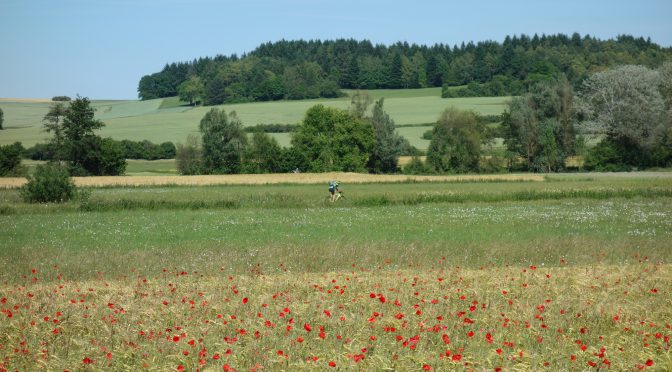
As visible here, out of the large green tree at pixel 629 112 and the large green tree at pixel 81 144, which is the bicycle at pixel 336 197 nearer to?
the large green tree at pixel 81 144

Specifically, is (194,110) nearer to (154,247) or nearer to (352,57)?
(352,57)

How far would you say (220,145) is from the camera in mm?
99562

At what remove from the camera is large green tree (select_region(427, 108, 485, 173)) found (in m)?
97.5

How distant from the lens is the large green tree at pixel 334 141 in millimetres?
101438

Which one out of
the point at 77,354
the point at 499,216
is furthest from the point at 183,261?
the point at 499,216

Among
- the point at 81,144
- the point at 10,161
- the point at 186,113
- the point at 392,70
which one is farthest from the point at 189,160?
the point at 392,70

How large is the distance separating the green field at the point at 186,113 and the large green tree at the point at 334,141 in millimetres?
17114

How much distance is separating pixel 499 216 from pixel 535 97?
71.8 m

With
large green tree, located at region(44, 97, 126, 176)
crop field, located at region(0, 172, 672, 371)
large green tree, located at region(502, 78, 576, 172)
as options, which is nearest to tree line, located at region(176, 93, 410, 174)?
large green tree, located at region(44, 97, 126, 176)

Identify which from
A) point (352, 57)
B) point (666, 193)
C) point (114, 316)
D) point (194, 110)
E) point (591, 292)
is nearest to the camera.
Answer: point (114, 316)

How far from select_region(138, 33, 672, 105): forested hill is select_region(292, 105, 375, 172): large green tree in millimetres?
57157

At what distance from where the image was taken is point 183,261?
67.1ft

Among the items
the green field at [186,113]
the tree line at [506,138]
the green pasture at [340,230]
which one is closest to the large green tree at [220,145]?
the tree line at [506,138]

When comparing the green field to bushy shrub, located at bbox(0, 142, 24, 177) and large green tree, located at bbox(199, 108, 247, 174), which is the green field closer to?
large green tree, located at bbox(199, 108, 247, 174)
